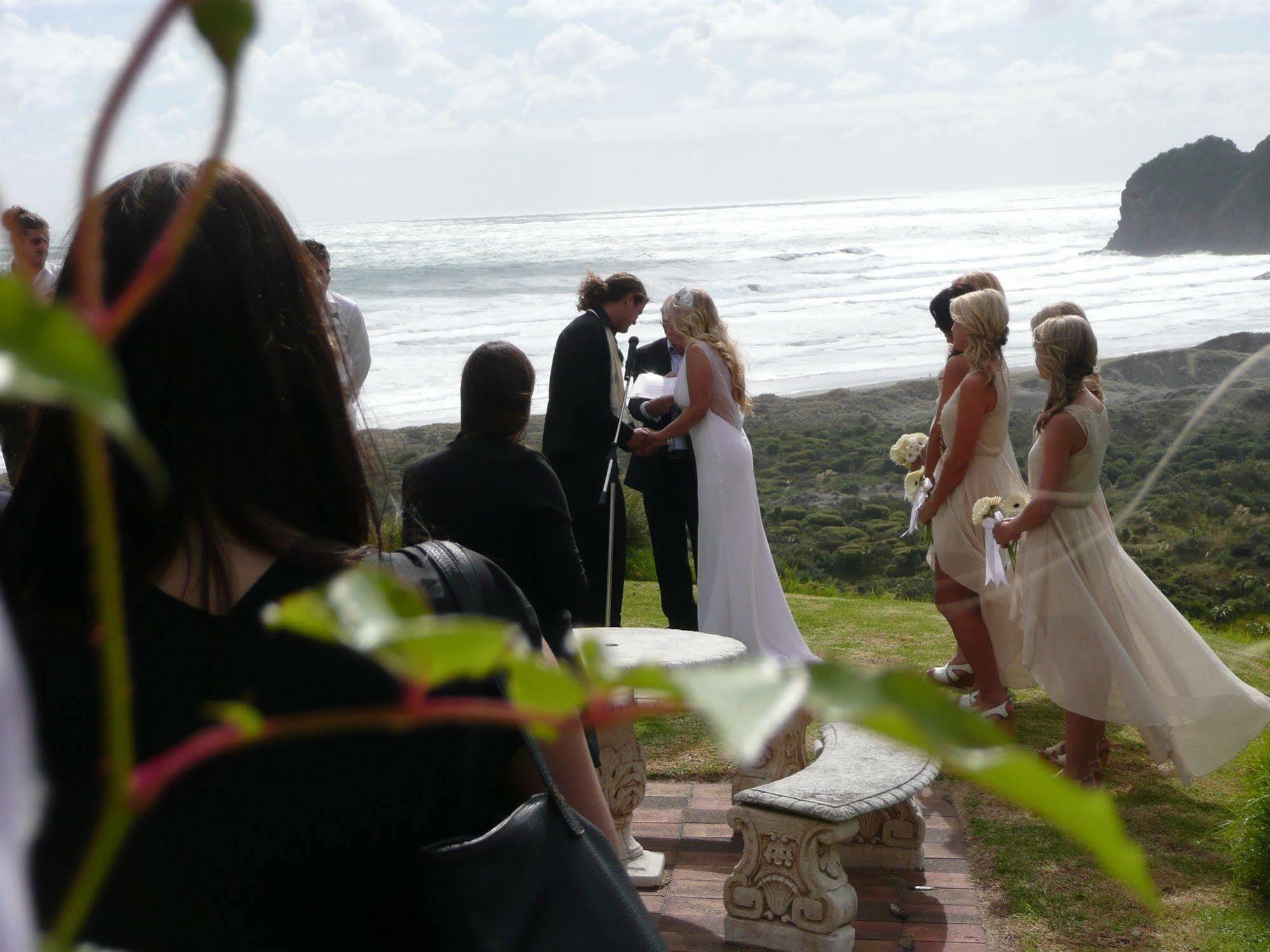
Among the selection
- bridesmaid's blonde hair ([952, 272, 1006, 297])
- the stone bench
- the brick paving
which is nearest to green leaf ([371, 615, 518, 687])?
the stone bench

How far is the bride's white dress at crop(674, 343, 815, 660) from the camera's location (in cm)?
647

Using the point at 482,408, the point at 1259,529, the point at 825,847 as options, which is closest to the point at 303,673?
the point at 482,408

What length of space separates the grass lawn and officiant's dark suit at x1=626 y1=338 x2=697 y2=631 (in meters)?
0.76

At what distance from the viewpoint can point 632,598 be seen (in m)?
9.25

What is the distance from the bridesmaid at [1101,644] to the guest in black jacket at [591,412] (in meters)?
2.09

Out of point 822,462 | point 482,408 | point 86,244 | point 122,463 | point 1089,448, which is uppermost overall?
point 86,244

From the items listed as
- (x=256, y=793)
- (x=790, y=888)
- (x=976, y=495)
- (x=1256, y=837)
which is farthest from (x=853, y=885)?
(x=256, y=793)

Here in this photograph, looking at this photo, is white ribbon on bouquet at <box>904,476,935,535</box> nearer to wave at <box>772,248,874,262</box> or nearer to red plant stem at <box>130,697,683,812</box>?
red plant stem at <box>130,697,683,812</box>

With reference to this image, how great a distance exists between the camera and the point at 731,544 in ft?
21.7

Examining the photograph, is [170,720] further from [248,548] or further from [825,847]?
[825,847]

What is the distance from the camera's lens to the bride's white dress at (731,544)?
647 centimetres

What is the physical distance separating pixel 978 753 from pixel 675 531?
658 cm

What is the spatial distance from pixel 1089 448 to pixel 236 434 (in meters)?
4.23

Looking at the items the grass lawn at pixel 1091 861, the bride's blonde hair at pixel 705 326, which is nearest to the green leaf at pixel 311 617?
the grass lawn at pixel 1091 861
